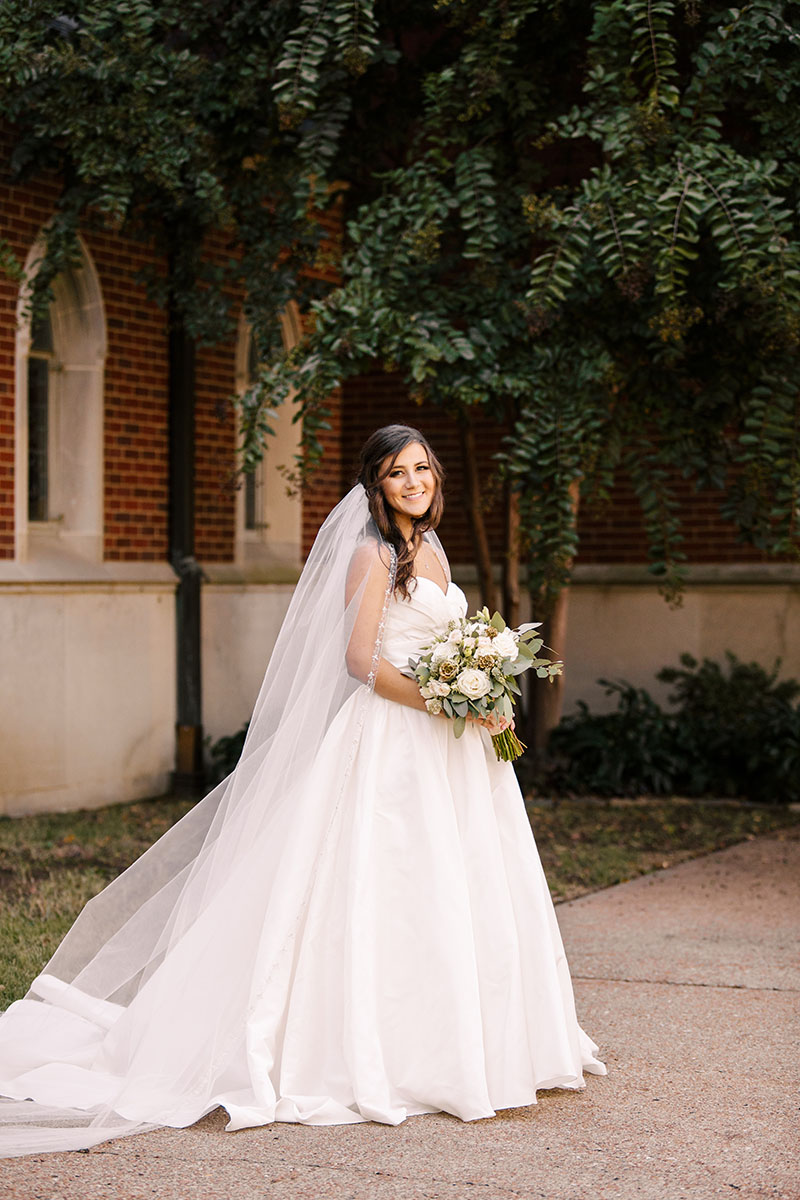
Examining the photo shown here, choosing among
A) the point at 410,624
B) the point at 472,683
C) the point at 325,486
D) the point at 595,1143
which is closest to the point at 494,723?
the point at 472,683

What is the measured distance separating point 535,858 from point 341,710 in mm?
727

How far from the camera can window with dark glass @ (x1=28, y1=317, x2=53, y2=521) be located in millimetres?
9672

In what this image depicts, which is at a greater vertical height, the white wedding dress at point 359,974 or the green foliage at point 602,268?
the green foliage at point 602,268

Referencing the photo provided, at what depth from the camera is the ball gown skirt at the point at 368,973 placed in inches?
157

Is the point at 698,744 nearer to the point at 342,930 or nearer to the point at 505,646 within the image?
the point at 505,646

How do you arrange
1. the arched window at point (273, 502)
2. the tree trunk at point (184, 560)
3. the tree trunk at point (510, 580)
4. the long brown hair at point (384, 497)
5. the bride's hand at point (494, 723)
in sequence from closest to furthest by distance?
the bride's hand at point (494, 723)
the long brown hair at point (384, 497)
the tree trunk at point (510, 580)
the tree trunk at point (184, 560)
the arched window at point (273, 502)

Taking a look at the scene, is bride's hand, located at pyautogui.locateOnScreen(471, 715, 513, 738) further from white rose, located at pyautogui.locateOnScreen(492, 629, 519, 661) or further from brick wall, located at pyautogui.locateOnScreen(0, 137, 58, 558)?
brick wall, located at pyautogui.locateOnScreen(0, 137, 58, 558)

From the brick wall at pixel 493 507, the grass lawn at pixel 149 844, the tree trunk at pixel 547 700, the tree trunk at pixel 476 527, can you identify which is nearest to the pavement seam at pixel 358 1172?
the grass lawn at pixel 149 844

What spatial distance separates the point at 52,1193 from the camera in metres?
3.42

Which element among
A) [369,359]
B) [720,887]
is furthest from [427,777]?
[369,359]

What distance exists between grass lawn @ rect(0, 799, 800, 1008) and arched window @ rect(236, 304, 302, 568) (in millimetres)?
2499

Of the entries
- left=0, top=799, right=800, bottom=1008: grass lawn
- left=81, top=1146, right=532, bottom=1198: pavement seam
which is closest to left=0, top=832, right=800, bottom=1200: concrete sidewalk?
left=81, top=1146, right=532, bottom=1198: pavement seam

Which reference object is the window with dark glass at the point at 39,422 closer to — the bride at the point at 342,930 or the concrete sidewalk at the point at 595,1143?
the bride at the point at 342,930

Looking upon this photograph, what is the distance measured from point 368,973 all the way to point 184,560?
668 centimetres
